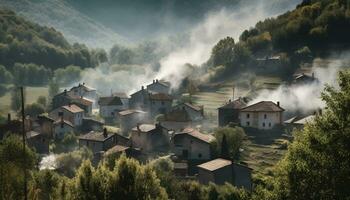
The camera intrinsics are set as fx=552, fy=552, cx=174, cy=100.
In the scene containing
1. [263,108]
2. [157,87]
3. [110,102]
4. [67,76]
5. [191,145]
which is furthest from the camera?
[67,76]

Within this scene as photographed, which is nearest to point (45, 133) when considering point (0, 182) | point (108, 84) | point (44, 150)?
point (44, 150)

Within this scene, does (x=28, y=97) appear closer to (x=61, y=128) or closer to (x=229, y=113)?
(x=61, y=128)

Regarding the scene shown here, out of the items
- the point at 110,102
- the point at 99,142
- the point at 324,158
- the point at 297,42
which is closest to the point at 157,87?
the point at 110,102

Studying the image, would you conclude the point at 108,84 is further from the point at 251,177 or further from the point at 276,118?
the point at 251,177

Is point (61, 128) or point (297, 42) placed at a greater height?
point (297, 42)

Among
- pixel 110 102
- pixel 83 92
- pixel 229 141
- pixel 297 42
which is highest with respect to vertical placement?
pixel 297 42

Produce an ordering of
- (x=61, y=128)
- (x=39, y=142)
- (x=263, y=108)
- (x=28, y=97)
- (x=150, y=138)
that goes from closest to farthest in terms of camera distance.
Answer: (x=150, y=138) < (x=39, y=142) < (x=263, y=108) < (x=61, y=128) < (x=28, y=97)

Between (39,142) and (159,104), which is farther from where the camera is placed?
(159,104)

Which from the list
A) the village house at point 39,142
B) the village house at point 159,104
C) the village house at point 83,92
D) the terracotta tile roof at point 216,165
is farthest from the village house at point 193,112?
the village house at point 83,92

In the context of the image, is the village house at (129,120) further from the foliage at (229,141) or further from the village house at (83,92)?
the village house at (83,92)
